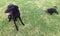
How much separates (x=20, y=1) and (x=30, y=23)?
1.27 meters

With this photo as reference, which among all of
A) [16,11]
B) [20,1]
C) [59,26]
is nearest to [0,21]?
[16,11]

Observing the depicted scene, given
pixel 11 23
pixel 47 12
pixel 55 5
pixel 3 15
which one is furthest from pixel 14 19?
pixel 55 5

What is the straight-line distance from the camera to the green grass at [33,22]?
16.0 feet

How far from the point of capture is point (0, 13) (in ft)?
18.3

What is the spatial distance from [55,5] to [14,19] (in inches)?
63.5

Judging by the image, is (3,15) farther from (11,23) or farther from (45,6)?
(45,6)

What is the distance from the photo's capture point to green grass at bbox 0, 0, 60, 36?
16.0 feet

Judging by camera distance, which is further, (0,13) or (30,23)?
(0,13)

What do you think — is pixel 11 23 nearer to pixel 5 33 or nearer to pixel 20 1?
pixel 5 33

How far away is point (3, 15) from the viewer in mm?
5484

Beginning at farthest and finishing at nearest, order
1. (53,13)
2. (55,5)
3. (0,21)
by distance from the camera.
Result: 1. (55,5)
2. (53,13)
3. (0,21)

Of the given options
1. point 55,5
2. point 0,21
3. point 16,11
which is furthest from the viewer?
point 55,5

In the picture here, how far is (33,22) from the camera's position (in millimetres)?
5164

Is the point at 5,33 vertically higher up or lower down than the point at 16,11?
lower down
